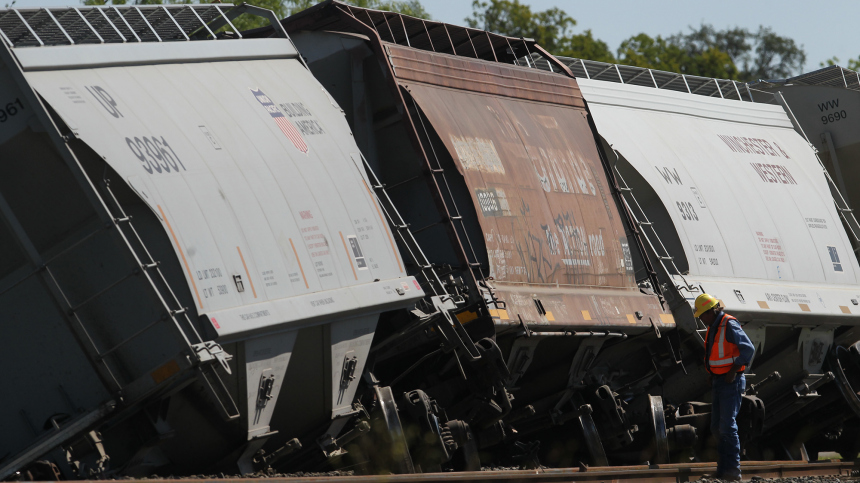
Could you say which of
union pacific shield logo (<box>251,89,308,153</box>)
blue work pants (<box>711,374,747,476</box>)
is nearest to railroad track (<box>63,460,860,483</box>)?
blue work pants (<box>711,374,747,476</box>)

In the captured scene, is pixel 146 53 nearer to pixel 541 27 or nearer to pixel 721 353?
pixel 721 353

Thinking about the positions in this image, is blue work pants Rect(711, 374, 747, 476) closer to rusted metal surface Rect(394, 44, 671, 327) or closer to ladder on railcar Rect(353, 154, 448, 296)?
rusted metal surface Rect(394, 44, 671, 327)

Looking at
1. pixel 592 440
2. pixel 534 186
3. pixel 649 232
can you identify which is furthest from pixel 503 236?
pixel 649 232

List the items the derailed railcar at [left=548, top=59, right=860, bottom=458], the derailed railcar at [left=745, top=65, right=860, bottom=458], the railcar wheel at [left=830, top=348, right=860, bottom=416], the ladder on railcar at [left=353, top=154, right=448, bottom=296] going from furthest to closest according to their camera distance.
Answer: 1. the derailed railcar at [left=745, top=65, right=860, bottom=458]
2. the railcar wheel at [left=830, top=348, right=860, bottom=416]
3. the derailed railcar at [left=548, top=59, right=860, bottom=458]
4. the ladder on railcar at [left=353, top=154, right=448, bottom=296]

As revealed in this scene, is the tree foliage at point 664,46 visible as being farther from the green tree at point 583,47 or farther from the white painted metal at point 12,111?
the white painted metal at point 12,111

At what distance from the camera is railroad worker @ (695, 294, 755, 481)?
9.87 meters

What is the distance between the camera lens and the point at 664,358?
39.3 feet

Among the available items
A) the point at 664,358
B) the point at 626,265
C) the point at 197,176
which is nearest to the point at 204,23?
the point at 197,176

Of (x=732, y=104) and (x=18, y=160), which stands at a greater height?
(x=18, y=160)

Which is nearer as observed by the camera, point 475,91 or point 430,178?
point 430,178

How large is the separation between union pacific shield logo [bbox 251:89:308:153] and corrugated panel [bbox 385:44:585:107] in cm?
144

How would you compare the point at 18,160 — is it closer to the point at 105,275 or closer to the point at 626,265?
the point at 105,275

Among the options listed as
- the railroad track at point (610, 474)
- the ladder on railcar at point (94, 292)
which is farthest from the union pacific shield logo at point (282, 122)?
the railroad track at point (610, 474)

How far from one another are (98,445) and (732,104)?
1107 centimetres
